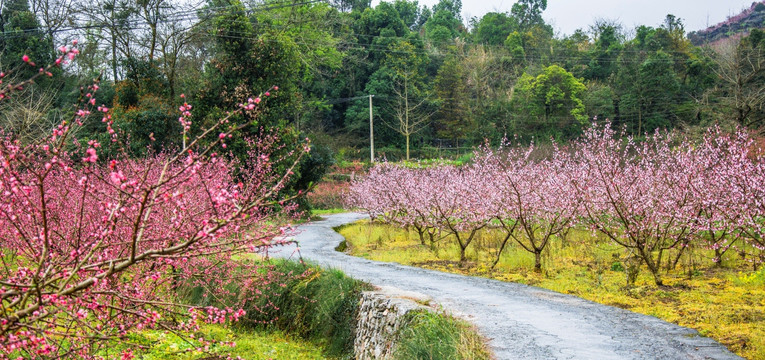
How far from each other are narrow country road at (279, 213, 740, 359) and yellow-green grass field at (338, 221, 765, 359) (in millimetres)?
457

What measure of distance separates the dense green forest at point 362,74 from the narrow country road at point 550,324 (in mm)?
12205

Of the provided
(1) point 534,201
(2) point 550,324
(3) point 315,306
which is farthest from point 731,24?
(2) point 550,324

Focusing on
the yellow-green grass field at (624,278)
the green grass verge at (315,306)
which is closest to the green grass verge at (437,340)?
the green grass verge at (315,306)

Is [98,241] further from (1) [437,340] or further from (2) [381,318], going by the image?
A: (2) [381,318]

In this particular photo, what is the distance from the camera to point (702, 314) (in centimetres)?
762

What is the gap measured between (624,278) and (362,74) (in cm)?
4121

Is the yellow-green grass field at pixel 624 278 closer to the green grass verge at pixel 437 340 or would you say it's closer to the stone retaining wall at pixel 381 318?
the green grass verge at pixel 437 340

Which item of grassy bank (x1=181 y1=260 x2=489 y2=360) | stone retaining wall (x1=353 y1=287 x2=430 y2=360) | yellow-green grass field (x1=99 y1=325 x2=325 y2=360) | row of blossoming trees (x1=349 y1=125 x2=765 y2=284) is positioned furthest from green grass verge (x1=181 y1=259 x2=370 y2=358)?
row of blossoming trees (x1=349 y1=125 x2=765 y2=284)

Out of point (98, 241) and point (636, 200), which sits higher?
point (98, 241)

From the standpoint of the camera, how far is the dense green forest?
2192 cm

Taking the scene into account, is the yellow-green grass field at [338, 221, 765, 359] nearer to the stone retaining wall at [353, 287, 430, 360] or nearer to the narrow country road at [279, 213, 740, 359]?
the narrow country road at [279, 213, 740, 359]

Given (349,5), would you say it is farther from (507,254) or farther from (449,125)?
(507,254)

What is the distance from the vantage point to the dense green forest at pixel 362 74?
21.9 meters

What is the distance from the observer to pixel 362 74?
164 ft
